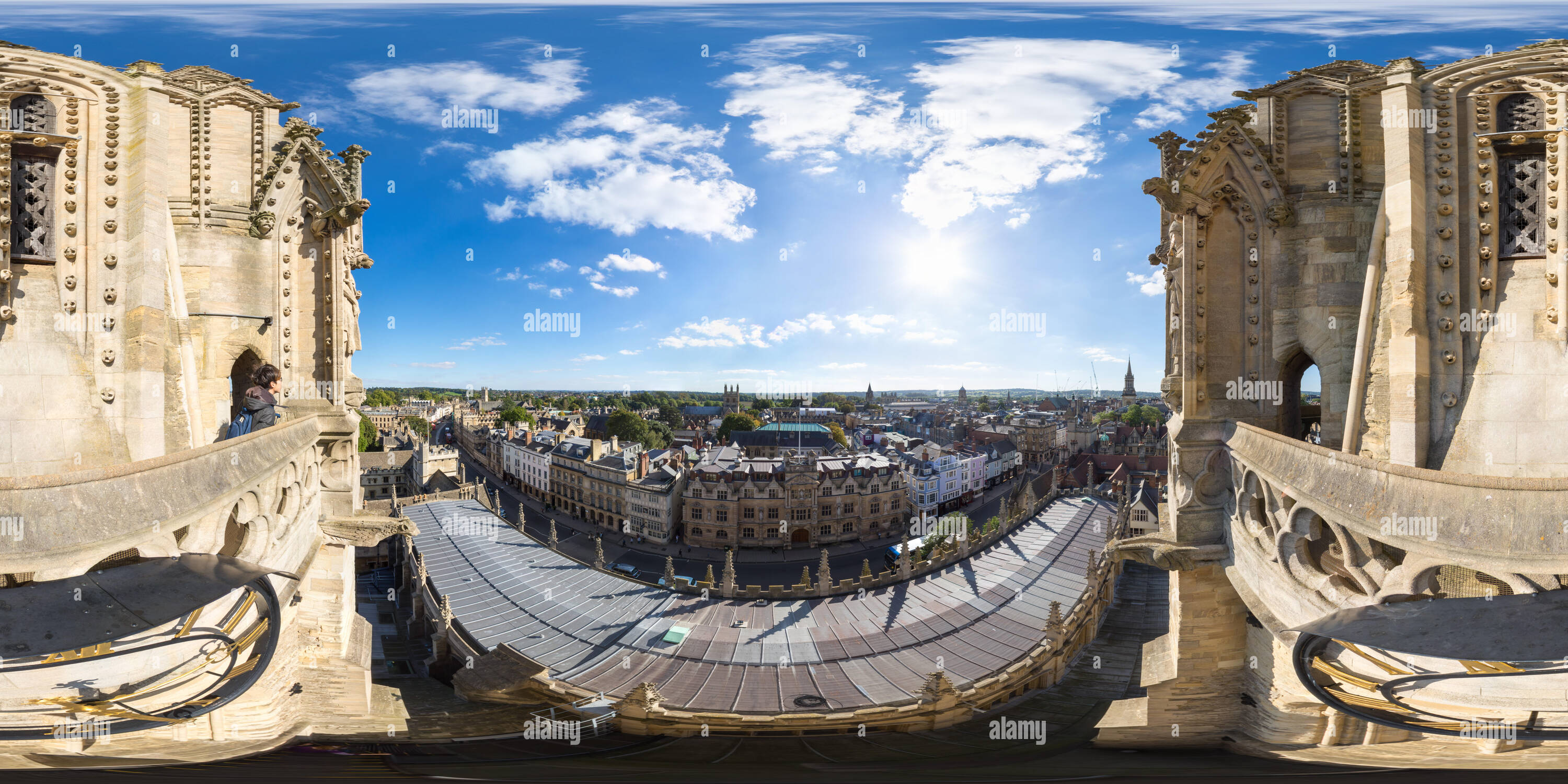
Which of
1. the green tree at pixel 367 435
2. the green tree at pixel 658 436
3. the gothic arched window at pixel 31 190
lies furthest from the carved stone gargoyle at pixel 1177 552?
the green tree at pixel 658 436

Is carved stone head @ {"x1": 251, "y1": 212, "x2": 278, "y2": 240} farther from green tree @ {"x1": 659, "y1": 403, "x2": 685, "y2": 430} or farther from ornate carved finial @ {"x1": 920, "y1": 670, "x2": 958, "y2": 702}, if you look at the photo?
green tree @ {"x1": 659, "y1": 403, "x2": 685, "y2": 430}

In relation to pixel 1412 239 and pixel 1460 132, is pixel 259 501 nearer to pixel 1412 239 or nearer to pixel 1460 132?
pixel 1412 239

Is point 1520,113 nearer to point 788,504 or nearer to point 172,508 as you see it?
point 172,508

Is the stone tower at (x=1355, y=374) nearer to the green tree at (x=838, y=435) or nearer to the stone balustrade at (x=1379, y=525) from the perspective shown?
the stone balustrade at (x=1379, y=525)

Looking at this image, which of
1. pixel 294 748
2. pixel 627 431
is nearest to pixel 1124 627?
pixel 294 748

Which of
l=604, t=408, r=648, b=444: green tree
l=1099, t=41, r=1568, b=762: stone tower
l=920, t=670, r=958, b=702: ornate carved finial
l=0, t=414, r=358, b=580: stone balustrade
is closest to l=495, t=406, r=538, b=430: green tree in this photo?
l=604, t=408, r=648, b=444: green tree

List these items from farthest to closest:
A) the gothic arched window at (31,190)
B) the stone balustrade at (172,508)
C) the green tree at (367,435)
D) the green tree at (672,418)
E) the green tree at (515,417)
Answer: the green tree at (672,418) → the green tree at (515,417) → the green tree at (367,435) → the gothic arched window at (31,190) → the stone balustrade at (172,508)

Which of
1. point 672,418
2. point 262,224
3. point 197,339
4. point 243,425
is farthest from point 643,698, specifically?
point 672,418
